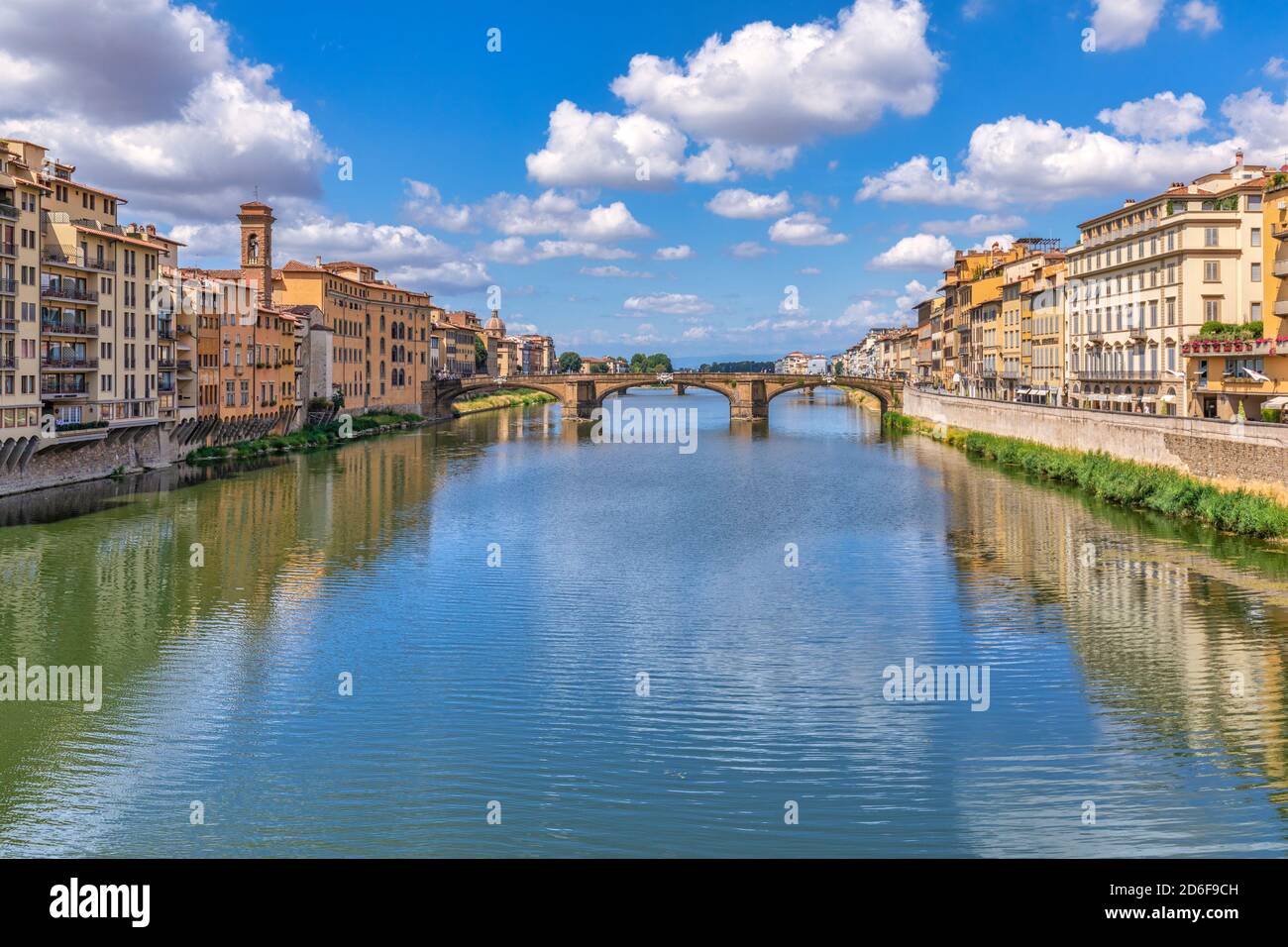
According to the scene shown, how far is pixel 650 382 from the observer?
372ft

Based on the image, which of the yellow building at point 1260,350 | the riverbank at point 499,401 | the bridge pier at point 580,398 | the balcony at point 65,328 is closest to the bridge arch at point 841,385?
the bridge pier at point 580,398

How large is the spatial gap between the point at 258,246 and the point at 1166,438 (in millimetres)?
63932

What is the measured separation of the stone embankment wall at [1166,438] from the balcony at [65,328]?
44167mm

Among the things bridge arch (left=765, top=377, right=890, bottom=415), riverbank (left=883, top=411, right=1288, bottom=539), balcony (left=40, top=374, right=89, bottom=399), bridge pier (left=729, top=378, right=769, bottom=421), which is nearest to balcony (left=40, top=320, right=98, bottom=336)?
balcony (left=40, top=374, right=89, bottom=399)

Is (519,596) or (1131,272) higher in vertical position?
(1131,272)

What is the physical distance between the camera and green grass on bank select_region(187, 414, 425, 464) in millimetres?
64188

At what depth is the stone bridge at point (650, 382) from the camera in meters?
116

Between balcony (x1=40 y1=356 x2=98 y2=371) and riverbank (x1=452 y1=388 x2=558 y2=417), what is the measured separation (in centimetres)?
7234

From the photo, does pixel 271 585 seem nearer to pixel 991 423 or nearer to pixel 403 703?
pixel 403 703

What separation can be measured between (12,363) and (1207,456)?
1720 inches

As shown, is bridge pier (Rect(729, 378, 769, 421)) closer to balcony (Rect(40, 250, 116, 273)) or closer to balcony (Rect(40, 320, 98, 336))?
balcony (Rect(40, 250, 116, 273))

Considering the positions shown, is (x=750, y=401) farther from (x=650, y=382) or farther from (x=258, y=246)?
(x=258, y=246)
